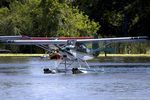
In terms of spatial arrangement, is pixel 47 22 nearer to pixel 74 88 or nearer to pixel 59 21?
pixel 59 21

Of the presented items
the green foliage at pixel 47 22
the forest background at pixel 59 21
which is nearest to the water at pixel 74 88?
the forest background at pixel 59 21

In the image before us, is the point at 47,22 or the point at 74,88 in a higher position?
the point at 47,22

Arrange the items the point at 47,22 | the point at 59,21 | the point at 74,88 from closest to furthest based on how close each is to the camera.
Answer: the point at 74,88 < the point at 59,21 < the point at 47,22

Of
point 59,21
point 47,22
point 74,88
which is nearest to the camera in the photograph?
point 74,88

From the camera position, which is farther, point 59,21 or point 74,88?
point 59,21

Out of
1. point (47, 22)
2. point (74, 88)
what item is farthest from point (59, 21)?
point (74, 88)

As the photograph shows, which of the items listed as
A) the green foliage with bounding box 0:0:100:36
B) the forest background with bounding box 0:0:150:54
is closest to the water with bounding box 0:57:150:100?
the forest background with bounding box 0:0:150:54

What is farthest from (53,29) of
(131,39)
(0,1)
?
(131,39)

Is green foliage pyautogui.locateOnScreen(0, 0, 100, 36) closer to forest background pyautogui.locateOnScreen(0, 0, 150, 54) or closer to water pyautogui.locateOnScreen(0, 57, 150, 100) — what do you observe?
forest background pyautogui.locateOnScreen(0, 0, 150, 54)

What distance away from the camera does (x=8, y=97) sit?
1218cm

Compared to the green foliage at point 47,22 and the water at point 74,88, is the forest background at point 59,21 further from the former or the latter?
the water at point 74,88

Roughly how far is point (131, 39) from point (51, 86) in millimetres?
8372

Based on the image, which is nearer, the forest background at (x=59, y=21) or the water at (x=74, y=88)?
the water at (x=74, y=88)

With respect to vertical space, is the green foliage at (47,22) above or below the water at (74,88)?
above
